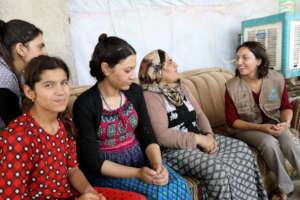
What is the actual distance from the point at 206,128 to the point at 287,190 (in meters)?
0.73

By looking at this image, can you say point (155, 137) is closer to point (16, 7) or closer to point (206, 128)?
point (206, 128)

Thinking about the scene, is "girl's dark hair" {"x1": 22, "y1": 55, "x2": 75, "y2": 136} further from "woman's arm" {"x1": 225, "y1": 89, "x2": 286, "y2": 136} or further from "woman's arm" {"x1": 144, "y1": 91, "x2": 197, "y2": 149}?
"woman's arm" {"x1": 225, "y1": 89, "x2": 286, "y2": 136}

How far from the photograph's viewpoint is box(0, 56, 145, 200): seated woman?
3.25 feet

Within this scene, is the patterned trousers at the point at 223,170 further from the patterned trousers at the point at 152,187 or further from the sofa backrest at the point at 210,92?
the sofa backrest at the point at 210,92

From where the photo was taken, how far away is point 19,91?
4.50 ft

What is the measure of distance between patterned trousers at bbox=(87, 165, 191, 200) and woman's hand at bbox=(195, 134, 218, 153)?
14.7 inches

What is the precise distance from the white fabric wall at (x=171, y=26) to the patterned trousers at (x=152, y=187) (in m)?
1.38

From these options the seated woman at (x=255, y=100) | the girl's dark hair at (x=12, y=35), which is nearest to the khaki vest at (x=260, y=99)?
the seated woman at (x=255, y=100)

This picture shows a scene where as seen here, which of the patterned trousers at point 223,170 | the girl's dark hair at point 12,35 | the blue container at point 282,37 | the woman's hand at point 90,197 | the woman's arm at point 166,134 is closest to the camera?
the woman's hand at point 90,197

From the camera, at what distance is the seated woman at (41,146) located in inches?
39.0

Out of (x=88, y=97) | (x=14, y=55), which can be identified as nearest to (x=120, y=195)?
(x=88, y=97)

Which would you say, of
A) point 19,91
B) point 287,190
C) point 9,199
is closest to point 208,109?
point 287,190

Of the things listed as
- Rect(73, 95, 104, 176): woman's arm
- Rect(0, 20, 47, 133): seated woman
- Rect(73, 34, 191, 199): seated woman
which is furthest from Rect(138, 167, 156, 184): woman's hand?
Rect(0, 20, 47, 133): seated woman

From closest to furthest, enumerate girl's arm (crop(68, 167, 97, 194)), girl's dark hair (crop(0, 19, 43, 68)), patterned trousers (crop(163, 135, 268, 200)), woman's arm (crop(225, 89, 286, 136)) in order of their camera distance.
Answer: girl's arm (crop(68, 167, 97, 194)) < girl's dark hair (crop(0, 19, 43, 68)) < patterned trousers (crop(163, 135, 268, 200)) < woman's arm (crop(225, 89, 286, 136))
